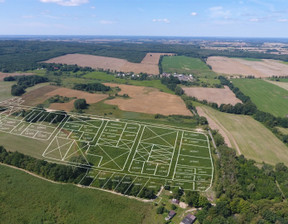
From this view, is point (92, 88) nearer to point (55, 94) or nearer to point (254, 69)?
point (55, 94)

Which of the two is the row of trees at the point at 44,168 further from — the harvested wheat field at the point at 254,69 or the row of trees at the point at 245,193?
the harvested wheat field at the point at 254,69

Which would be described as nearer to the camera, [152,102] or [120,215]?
[120,215]

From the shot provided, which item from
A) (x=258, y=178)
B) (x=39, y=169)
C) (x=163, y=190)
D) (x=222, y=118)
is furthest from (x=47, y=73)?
(x=258, y=178)

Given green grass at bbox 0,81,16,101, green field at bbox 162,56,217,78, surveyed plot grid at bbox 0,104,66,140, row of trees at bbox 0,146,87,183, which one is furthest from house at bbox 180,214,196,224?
green field at bbox 162,56,217,78

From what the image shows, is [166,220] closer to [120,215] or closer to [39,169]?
[120,215]

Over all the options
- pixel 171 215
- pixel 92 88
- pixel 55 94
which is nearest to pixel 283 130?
pixel 171 215
